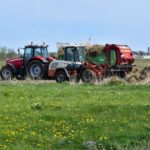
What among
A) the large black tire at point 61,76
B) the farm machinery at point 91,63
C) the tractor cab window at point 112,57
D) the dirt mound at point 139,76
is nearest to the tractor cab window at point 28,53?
the farm machinery at point 91,63

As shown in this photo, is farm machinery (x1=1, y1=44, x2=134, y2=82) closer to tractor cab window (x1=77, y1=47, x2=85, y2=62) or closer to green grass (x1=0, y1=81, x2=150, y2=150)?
tractor cab window (x1=77, y1=47, x2=85, y2=62)

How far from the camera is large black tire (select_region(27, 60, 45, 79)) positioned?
38.6m

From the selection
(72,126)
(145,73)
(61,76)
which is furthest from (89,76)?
(72,126)

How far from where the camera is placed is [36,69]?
3881cm

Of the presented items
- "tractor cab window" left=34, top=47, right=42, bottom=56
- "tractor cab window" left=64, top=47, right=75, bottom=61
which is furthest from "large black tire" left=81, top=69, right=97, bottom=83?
"tractor cab window" left=34, top=47, right=42, bottom=56

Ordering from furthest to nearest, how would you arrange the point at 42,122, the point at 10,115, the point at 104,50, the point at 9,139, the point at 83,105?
the point at 104,50 < the point at 83,105 < the point at 10,115 < the point at 42,122 < the point at 9,139

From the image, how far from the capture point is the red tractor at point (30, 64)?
38750 mm

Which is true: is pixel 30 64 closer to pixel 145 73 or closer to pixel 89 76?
pixel 89 76

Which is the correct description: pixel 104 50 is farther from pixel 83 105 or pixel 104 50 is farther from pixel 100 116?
pixel 100 116

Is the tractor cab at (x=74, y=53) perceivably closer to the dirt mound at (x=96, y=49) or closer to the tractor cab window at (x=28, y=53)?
the dirt mound at (x=96, y=49)

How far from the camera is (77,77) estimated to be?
38438 millimetres

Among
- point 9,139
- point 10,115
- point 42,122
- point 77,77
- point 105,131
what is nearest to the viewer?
point 9,139

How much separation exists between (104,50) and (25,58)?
5859 mm

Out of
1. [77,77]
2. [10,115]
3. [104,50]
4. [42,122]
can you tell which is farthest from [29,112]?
[104,50]
